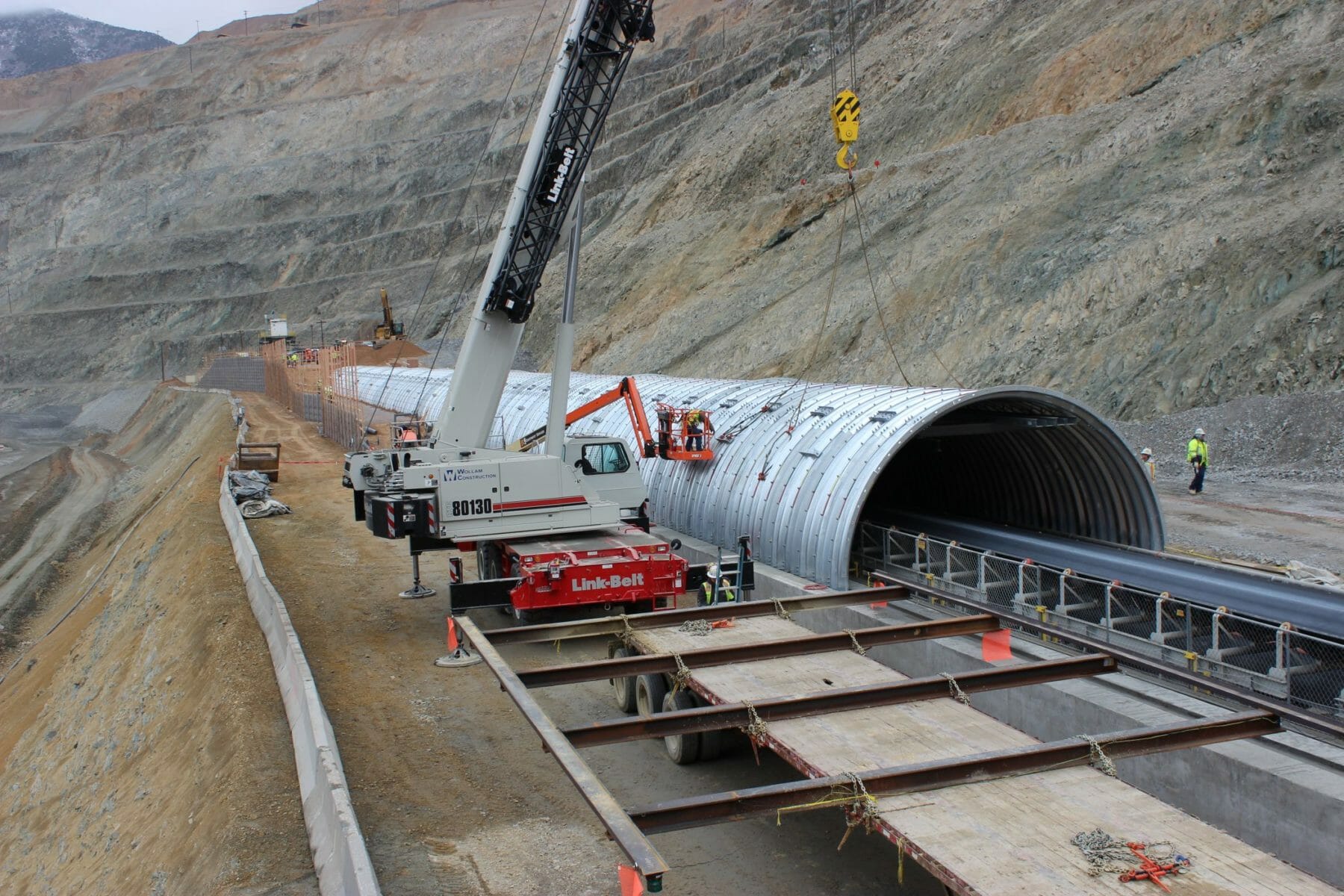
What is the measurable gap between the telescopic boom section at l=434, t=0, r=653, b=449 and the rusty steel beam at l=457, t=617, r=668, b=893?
8.69 m

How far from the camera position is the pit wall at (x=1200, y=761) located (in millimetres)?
8430

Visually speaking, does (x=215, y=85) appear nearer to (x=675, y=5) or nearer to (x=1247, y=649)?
(x=675, y=5)

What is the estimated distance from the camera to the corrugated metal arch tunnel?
54.4 feet

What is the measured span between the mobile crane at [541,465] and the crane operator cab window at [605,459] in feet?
0.06

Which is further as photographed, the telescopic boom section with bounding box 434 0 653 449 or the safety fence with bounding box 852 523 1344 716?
the telescopic boom section with bounding box 434 0 653 449

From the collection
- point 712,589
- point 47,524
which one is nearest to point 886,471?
point 712,589

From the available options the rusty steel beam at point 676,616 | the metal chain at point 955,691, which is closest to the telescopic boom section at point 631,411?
the rusty steel beam at point 676,616

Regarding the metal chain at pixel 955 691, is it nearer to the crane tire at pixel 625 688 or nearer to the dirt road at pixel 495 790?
the dirt road at pixel 495 790

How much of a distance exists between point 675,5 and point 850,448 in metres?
118

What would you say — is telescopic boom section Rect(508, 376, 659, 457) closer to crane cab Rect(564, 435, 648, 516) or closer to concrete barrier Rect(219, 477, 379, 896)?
crane cab Rect(564, 435, 648, 516)

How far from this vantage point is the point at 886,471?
79.4ft

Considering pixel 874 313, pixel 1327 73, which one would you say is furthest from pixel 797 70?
pixel 1327 73

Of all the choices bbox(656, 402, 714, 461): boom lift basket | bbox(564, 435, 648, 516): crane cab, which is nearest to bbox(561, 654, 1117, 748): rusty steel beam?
bbox(564, 435, 648, 516): crane cab

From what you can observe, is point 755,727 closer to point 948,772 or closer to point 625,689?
point 948,772
